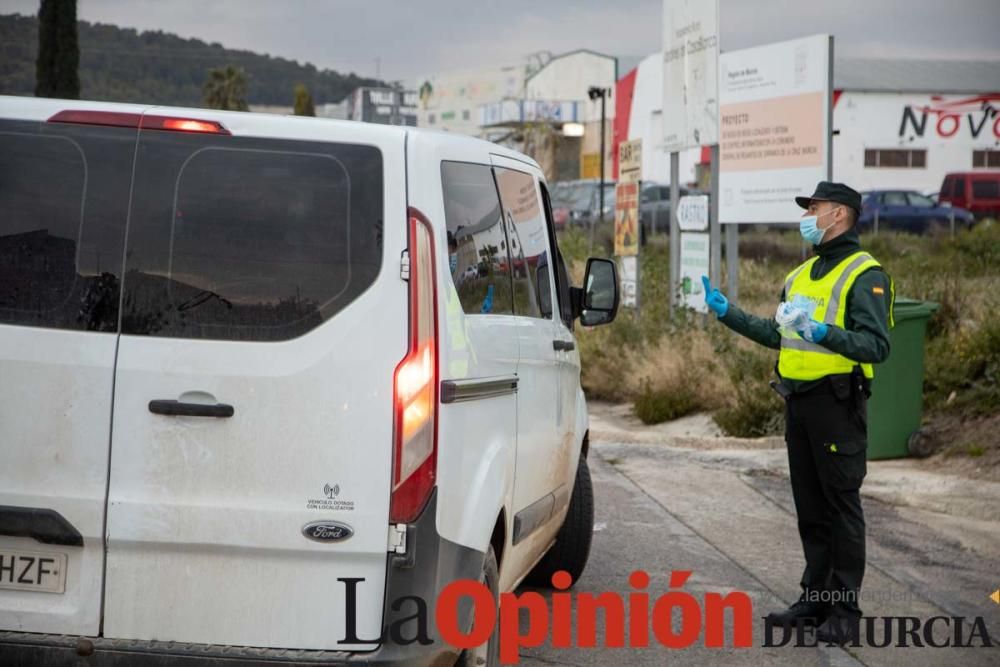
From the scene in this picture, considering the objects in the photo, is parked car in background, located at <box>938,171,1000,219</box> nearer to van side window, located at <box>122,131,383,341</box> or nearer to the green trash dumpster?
the green trash dumpster

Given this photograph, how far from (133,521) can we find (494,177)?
1.95m

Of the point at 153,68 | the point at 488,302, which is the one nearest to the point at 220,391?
the point at 488,302

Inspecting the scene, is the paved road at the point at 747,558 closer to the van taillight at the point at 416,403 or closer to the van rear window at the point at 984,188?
the van taillight at the point at 416,403

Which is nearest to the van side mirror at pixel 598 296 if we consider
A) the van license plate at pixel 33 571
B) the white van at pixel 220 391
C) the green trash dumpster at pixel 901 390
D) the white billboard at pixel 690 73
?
the white van at pixel 220 391

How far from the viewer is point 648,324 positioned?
624 inches

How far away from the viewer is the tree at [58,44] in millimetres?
33344

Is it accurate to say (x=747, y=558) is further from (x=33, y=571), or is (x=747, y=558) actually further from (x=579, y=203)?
(x=579, y=203)

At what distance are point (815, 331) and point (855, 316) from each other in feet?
0.99

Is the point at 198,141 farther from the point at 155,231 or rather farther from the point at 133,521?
the point at 133,521

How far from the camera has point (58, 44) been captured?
33.3 m

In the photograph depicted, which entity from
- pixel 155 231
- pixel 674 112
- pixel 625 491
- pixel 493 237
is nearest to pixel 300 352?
pixel 155 231

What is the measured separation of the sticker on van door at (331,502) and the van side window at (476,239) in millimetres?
787

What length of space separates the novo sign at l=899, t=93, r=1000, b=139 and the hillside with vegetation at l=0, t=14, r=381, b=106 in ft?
110

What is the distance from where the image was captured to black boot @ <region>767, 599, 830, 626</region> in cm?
633
